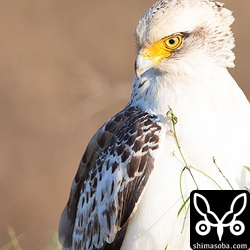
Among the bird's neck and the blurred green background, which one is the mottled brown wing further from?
the blurred green background

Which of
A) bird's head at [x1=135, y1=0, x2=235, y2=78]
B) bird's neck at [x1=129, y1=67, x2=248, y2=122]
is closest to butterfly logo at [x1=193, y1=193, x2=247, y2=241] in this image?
bird's neck at [x1=129, y1=67, x2=248, y2=122]

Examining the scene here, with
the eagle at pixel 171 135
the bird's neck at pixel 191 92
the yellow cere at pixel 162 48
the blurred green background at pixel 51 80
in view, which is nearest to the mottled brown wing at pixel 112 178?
the eagle at pixel 171 135

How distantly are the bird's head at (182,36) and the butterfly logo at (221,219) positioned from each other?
0.83 meters

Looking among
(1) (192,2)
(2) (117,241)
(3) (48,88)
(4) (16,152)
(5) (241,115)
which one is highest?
(3) (48,88)

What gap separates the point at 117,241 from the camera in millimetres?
7055

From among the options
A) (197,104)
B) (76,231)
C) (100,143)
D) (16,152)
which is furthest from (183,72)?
(16,152)

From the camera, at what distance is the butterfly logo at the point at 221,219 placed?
6766 millimetres

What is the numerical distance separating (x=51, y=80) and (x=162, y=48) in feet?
33.7

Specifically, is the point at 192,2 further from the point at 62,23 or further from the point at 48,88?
the point at 62,23

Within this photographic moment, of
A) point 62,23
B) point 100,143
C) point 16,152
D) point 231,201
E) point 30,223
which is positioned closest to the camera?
point 231,201

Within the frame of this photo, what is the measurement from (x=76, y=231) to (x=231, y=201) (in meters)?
1.16

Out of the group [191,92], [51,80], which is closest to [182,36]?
[191,92]

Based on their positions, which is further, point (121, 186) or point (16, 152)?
point (16, 152)

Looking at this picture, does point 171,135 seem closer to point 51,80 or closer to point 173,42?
point 173,42
